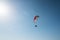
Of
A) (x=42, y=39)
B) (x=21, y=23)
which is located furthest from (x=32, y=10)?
(x=42, y=39)

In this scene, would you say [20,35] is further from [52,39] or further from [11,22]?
[52,39]

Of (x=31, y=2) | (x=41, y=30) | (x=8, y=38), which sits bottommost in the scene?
(x=8, y=38)

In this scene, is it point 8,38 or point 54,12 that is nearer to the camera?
point 8,38

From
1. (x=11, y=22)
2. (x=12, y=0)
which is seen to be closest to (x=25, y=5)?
(x=12, y=0)

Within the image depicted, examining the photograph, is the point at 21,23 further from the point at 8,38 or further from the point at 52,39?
the point at 52,39

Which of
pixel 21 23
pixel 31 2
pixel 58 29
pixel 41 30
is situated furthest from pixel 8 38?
pixel 58 29

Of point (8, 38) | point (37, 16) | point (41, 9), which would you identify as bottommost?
point (8, 38)

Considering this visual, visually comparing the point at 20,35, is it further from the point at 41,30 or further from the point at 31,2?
the point at 31,2

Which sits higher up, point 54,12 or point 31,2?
point 31,2

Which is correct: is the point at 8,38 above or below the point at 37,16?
below
